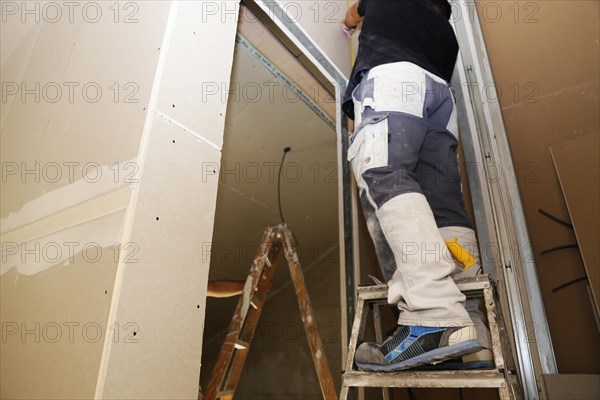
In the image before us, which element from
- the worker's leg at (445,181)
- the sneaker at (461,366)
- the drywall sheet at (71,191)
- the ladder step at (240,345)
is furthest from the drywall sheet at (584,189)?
the drywall sheet at (71,191)

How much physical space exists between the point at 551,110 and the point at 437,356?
1638 millimetres

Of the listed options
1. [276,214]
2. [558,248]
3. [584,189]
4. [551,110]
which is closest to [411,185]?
[584,189]

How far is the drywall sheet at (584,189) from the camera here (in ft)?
5.16

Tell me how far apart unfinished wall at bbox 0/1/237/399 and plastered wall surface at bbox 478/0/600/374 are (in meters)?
1.55

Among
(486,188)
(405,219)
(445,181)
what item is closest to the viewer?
(405,219)

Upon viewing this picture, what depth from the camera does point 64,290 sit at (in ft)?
3.68

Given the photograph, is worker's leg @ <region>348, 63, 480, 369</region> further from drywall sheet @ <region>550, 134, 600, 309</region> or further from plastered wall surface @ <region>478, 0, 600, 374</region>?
plastered wall surface @ <region>478, 0, 600, 374</region>

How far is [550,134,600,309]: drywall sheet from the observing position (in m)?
1.57

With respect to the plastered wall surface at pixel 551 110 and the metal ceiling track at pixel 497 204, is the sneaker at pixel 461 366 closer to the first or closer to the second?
the metal ceiling track at pixel 497 204

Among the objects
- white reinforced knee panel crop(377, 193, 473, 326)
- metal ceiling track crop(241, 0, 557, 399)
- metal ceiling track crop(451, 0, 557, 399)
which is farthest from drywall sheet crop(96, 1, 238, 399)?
metal ceiling track crop(451, 0, 557, 399)

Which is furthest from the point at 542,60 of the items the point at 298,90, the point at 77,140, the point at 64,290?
the point at 64,290

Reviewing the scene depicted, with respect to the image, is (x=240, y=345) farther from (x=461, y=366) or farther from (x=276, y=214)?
(x=276, y=214)

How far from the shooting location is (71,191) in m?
1.28

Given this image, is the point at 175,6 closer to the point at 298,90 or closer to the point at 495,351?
the point at 298,90
